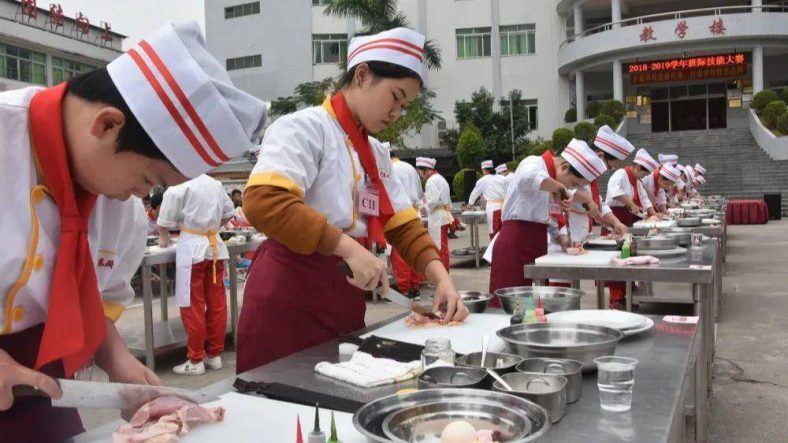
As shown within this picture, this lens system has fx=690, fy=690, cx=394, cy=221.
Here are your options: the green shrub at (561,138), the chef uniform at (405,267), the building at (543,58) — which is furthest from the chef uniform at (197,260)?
the building at (543,58)

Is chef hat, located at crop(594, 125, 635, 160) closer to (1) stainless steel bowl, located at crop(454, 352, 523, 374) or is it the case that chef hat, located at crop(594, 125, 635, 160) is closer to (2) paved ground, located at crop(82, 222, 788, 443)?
(2) paved ground, located at crop(82, 222, 788, 443)

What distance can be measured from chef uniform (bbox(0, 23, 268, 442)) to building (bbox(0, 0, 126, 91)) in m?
24.3

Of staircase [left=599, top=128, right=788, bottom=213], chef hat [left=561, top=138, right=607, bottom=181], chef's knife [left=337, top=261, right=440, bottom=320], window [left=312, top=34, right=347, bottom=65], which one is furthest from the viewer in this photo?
window [left=312, top=34, right=347, bottom=65]

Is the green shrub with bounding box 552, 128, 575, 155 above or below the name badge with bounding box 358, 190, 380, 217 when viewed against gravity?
above

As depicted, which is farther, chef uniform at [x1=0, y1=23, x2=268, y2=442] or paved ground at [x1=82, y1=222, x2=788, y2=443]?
paved ground at [x1=82, y1=222, x2=788, y2=443]

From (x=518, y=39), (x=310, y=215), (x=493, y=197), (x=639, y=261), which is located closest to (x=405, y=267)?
(x=493, y=197)

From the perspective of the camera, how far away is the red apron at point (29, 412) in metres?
1.23

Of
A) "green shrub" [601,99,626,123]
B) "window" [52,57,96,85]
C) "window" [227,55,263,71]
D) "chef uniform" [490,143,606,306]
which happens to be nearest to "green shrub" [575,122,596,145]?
"green shrub" [601,99,626,123]

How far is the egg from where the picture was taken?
107 cm

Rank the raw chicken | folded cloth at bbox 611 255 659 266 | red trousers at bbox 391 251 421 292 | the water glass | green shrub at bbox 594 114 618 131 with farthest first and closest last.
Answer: green shrub at bbox 594 114 618 131 < red trousers at bbox 391 251 421 292 < folded cloth at bbox 611 255 659 266 < the water glass < the raw chicken

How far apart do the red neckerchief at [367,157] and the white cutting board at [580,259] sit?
6.25 feet

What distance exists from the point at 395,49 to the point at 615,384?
122 cm

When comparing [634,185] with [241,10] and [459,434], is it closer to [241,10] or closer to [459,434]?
[459,434]

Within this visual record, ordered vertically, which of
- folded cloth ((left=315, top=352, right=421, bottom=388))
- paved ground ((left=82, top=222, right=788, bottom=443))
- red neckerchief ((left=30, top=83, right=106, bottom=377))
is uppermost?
red neckerchief ((left=30, top=83, right=106, bottom=377))
